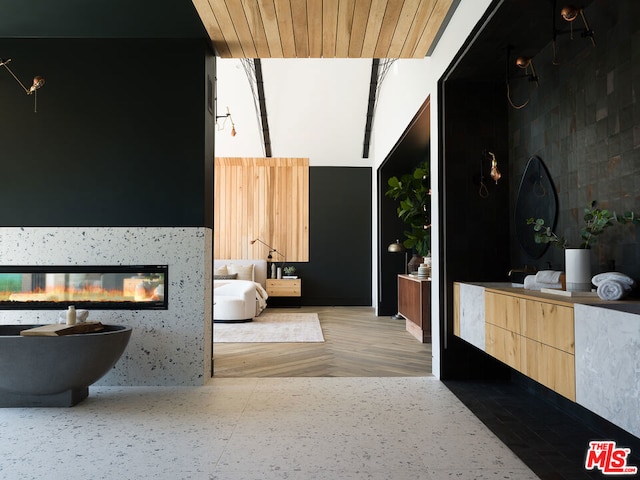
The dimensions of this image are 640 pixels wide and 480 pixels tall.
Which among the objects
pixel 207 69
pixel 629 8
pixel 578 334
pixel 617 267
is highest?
pixel 207 69

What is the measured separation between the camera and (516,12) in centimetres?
289

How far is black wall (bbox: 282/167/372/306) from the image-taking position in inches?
389

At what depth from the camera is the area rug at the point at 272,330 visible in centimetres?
601

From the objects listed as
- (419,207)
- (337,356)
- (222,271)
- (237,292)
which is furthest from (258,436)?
(222,271)

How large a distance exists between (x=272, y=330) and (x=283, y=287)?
281cm

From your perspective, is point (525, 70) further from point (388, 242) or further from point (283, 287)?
point (283, 287)

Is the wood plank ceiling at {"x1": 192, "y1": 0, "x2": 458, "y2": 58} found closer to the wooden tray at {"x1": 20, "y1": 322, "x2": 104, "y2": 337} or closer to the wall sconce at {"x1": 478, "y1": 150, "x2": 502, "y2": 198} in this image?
the wall sconce at {"x1": 478, "y1": 150, "x2": 502, "y2": 198}

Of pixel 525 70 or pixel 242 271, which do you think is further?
pixel 242 271

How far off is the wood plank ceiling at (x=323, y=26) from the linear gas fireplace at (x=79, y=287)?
6.24 ft

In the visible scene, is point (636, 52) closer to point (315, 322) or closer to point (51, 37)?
point (51, 37)

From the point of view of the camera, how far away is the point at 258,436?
277cm

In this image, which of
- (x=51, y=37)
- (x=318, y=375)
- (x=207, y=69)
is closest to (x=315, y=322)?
(x=318, y=375)

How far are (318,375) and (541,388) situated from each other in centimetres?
169

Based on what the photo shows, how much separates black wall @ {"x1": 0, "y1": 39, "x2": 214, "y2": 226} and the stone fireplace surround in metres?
0.10
